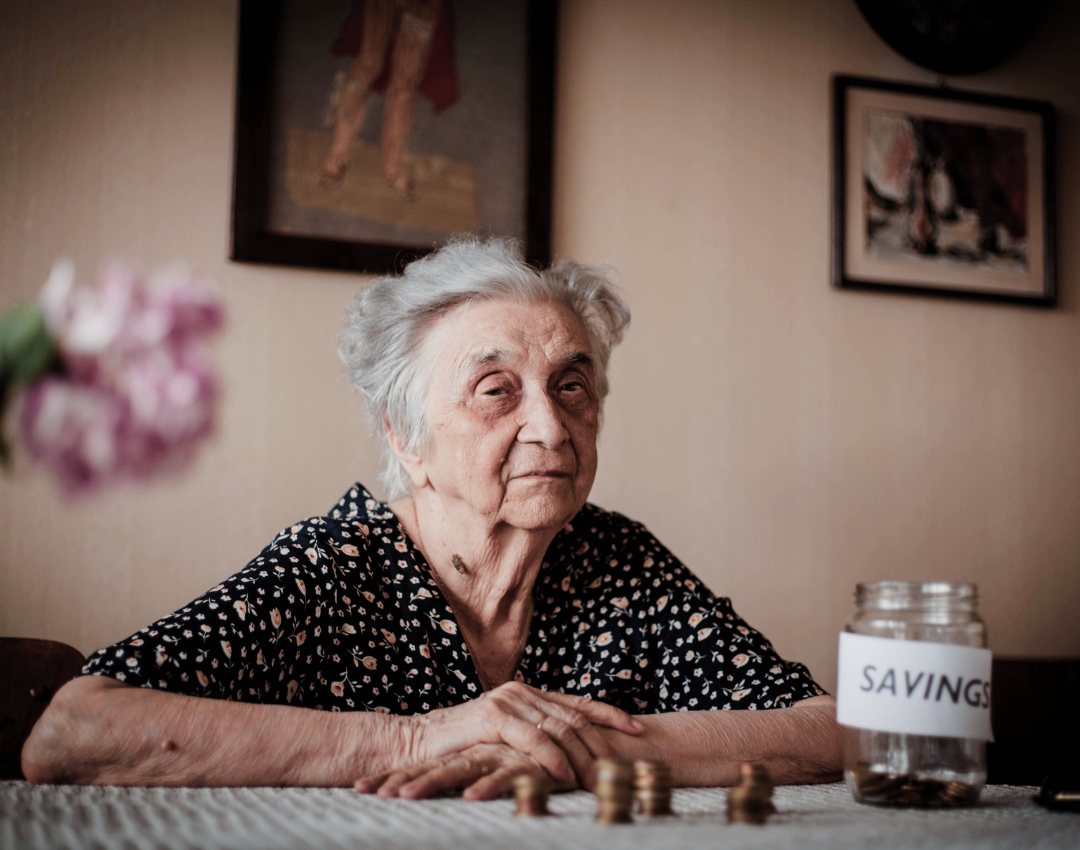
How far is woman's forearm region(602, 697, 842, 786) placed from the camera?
0.94 metres

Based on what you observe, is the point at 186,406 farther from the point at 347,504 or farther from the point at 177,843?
the point at 347,504

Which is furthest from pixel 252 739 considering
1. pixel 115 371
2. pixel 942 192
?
pixel 942 192

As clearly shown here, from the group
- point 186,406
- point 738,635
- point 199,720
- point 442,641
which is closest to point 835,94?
point 738,635

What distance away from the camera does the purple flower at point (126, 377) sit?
1.15 feet

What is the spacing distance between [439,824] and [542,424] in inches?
27.0

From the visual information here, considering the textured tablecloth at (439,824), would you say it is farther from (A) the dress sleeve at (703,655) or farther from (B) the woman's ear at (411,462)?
(B) the woman's ear at (411,462)

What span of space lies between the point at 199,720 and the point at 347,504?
548mm

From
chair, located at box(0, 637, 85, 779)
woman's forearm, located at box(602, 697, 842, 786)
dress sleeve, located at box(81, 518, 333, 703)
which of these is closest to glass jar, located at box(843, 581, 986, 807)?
woman's forearm, located at box(602, 697, 842, 786)

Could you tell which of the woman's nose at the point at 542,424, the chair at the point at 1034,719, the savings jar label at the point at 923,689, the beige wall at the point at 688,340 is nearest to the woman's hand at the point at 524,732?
the savings jar label at the point at 923,689

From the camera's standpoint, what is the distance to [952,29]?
2162 millimetres

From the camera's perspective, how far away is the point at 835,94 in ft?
6.91

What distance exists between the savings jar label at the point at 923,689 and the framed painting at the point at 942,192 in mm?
1542

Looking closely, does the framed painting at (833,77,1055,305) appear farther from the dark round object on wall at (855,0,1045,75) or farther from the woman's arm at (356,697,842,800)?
the woman's arm at (356,697,842,800)

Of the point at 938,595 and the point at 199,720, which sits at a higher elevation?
the point at 938,595
